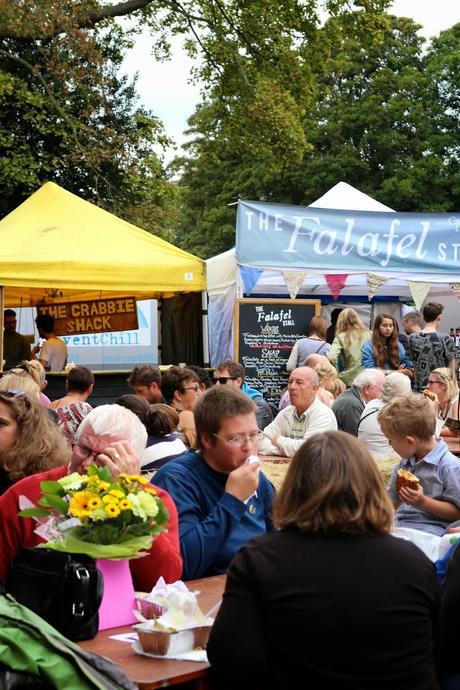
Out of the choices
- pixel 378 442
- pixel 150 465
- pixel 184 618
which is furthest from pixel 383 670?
pixel 378 442

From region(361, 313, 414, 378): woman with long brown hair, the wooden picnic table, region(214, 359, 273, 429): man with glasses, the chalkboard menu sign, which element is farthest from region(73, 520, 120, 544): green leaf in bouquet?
the chalkboard menu sign

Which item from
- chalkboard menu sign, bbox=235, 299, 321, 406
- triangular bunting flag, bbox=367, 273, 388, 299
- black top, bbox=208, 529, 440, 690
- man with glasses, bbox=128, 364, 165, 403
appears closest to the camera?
black top, bbox=208, 529, 440, 690

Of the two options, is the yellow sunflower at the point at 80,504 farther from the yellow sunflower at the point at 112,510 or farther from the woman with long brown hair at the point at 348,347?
the woman with long brown hair at the point at 348,347

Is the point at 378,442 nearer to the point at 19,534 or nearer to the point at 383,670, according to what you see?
the point at 19,534

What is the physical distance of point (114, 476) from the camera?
11.6ft

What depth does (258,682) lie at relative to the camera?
262 cm

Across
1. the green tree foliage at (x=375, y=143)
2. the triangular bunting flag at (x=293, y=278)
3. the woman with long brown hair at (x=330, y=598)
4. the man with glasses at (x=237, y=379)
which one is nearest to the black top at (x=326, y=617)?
the woman with long brown hair at (x=330, y=598)

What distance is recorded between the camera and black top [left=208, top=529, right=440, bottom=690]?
254 centimetres

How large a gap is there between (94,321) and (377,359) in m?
4.73

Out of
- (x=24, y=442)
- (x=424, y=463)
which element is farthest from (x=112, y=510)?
(x=424, y=463)

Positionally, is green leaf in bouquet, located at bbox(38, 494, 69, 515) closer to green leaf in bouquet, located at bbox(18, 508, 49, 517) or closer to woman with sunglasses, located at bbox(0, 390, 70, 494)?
green leaf in bouquet, located at bbox(18, 508, 49, 517)

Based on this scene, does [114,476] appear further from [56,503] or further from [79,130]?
[79,130]

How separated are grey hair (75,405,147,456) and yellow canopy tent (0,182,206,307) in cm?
730

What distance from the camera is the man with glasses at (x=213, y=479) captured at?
149 inches
